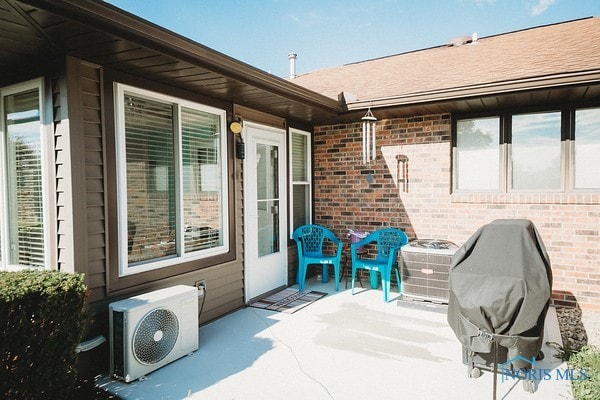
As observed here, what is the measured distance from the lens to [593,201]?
4.45 m

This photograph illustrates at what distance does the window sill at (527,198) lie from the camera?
4.49m

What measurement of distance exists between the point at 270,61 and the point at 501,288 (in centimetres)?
1152

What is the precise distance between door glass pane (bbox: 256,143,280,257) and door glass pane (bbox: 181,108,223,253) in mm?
826

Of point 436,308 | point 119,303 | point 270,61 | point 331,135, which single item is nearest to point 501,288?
point 436,308

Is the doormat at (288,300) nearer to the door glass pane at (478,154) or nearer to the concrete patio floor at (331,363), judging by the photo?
the concrete patio floor at (331,363)

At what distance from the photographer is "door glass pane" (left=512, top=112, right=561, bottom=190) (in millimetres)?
4719

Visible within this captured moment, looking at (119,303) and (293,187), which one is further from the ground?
(293,187)

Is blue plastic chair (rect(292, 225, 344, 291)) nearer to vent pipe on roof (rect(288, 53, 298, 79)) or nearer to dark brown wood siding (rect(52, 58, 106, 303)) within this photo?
dark brown wood siding (rect(52, 58, 106, 303))

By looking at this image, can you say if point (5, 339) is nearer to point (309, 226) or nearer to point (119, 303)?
point (119, 303)

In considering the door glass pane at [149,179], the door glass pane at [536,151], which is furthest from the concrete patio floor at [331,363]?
the door glass pane at [536,151]

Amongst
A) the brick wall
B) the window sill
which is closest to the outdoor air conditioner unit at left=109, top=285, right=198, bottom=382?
the brick wall

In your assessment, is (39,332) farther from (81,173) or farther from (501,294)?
(501,294)

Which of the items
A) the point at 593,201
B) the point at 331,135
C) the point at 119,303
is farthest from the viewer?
the point at 331,135

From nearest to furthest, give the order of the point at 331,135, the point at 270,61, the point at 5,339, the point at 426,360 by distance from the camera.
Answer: the point at 5,339, the point at 426,360, the point at 331,135, the point at 270,61
